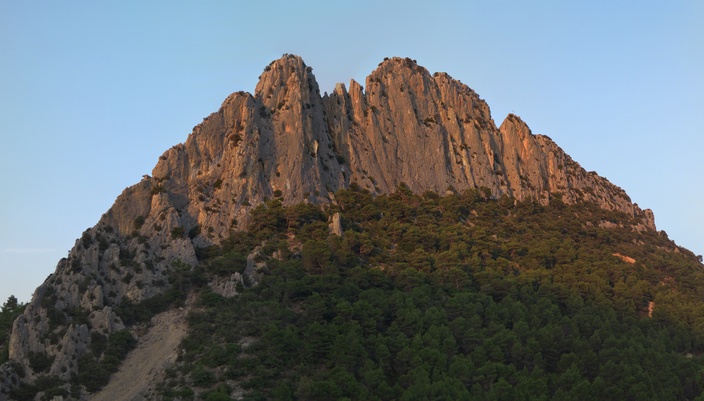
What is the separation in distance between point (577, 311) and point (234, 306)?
155ft

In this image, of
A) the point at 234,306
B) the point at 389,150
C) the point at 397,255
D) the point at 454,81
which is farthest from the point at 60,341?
the point at 454,81

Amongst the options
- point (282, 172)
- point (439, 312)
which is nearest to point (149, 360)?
point (439, 312)

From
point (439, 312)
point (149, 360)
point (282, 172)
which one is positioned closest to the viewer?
point (149, 360)

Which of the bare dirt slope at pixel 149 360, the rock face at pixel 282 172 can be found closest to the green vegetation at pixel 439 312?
the bare dirt slope at pixel 149 360

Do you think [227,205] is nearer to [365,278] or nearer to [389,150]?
[365,278]

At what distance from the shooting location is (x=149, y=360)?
339 ft

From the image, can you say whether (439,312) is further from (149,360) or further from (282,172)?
(282,172)

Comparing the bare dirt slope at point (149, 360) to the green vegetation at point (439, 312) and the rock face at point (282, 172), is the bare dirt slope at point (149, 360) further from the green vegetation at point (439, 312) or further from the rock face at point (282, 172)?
the rock face at point (282, 172)

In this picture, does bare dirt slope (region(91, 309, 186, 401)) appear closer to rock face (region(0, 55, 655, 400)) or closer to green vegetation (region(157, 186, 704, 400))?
green vegetation (region(157, 186, 704, 400))

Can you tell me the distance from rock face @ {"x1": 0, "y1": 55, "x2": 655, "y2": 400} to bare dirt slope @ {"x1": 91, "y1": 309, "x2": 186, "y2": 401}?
4.38 m

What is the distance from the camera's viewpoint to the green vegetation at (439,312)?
321 feet

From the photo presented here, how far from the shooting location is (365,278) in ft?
396

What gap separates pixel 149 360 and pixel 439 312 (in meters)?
35.4

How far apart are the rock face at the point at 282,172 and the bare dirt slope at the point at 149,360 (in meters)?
4.38
